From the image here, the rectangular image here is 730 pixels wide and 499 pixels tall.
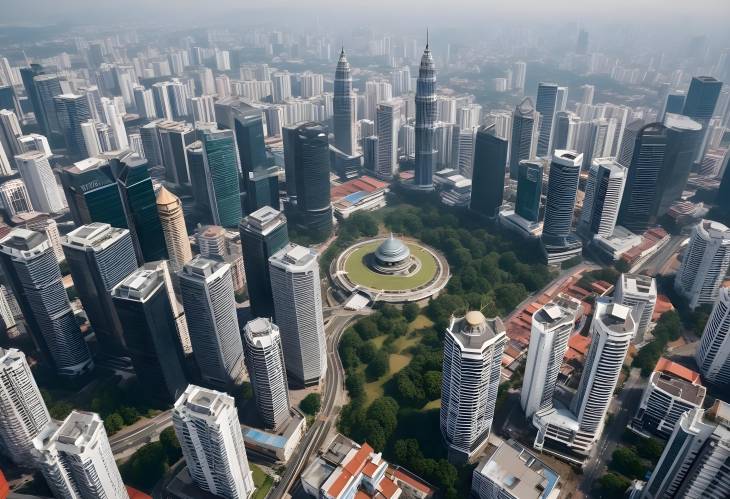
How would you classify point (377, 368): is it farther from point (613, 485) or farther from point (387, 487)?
point (613, 485)

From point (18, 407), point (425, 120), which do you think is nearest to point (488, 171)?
point (425, 120)

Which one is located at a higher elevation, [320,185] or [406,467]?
[320,185]

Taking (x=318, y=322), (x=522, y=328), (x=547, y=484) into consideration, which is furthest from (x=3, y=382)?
(x=522, y=328)

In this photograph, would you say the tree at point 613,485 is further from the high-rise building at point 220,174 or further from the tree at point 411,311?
the high-rise building at point 220,174

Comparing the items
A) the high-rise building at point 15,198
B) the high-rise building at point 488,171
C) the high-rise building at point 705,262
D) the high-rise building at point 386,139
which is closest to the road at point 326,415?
the high-rise building at point 488,171

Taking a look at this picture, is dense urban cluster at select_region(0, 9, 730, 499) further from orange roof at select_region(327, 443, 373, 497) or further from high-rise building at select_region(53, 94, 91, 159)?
high-rise building at select_region(53, 94, 91, 159)

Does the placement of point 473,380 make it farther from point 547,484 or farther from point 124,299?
point 124,299

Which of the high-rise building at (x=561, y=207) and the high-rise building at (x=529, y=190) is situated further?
the high-rise building at (x=529, y=190)
